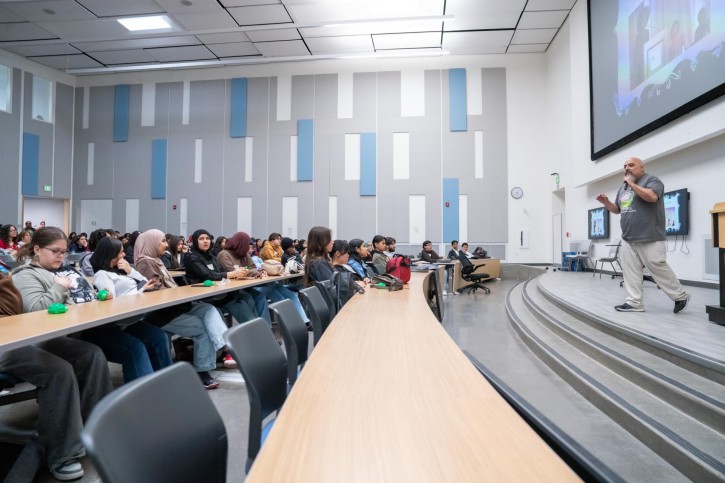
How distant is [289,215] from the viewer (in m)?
11.8

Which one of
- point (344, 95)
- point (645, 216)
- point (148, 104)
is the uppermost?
point (344, 95)

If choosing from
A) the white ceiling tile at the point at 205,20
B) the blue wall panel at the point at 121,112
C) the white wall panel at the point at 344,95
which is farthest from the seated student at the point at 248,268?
the blue wall panel at the point at 121,112

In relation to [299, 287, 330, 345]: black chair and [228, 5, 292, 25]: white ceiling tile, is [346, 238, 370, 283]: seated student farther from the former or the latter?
[228, 5, 292, 25]: white ceiling tile

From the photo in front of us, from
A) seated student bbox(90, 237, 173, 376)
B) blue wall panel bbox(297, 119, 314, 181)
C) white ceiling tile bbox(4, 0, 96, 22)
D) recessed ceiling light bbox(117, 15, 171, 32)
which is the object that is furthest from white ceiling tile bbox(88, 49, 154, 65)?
seated student bbox(90, 237, 173, 376)

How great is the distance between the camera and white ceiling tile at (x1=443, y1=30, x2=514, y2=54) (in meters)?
→ 10.1

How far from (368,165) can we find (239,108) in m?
4.28

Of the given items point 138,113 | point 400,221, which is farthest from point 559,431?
point 138,113

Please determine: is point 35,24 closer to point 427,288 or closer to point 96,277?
point 96,277

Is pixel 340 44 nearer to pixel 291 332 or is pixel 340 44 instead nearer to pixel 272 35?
pixel 272 35

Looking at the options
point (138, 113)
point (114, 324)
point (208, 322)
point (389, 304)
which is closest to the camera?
point (114, 324)

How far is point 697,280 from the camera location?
18.8 feet

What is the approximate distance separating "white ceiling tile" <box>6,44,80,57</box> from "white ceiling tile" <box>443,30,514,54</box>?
9.85m

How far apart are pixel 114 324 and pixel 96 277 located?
0.56m

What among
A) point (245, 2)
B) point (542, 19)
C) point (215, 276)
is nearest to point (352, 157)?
point (245, 2)
